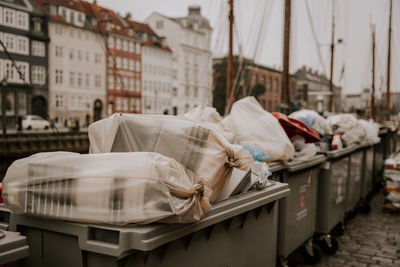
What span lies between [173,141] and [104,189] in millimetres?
650

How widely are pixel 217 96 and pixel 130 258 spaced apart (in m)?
65.6

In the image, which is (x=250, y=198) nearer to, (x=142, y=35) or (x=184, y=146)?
(x=184, y=146)

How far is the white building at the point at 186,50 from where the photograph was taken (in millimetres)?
66375

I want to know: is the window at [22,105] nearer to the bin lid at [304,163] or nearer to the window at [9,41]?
the window at [9,41]

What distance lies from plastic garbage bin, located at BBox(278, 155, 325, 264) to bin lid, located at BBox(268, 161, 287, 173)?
0.12m

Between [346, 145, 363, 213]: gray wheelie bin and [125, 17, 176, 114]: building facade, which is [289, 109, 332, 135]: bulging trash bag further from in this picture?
[125, 17, 176, 114]: building facade

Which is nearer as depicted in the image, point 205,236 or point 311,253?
point 205,236

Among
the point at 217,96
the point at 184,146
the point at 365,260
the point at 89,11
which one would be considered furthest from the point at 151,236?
the point at 217,96

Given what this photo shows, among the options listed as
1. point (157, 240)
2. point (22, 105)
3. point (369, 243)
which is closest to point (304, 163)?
point (369, 243)

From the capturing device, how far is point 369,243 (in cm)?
604

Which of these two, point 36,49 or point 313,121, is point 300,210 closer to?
point 313,121

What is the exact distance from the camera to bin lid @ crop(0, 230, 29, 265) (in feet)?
5.55

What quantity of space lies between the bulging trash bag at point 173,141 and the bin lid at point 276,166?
144cm

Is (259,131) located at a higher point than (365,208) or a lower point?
higher
